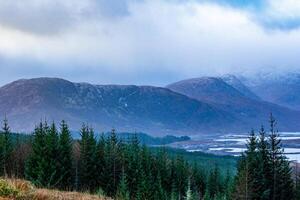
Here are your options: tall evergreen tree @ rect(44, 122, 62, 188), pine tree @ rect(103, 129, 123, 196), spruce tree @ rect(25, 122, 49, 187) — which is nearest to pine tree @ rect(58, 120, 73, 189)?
tall evergreen tree @ rect(44, 122, 62, 188)

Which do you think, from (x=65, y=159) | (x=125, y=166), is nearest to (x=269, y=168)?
(x=65, y=159)

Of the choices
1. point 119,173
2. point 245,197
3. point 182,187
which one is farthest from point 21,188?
point 182,187

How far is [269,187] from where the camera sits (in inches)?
2451

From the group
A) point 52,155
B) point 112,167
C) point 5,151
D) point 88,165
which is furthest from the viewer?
point 112,167

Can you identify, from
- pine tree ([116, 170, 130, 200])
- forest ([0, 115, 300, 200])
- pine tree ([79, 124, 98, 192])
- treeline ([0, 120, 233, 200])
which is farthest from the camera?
pine tree ([79, 124, 98, 192])

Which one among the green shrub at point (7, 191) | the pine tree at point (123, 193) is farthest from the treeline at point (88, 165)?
the green shrub at point (7, 191)

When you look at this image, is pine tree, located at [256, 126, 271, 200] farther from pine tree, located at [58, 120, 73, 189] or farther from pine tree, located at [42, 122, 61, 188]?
pine tree, located at [58, 120, 73, 189]

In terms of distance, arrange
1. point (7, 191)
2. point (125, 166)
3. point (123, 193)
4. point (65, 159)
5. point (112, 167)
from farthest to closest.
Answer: point (125, 166), point (112, 167), point (65, 159), point (123, 193), point (7, 191)

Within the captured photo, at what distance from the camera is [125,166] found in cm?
8631

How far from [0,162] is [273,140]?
3871 cm

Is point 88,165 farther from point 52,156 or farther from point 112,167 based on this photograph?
point 52,156

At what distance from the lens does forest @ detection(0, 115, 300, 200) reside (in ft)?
201

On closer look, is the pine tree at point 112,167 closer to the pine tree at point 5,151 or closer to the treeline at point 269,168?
the pine tree at point 5,151

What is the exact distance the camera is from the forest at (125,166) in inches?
2411
